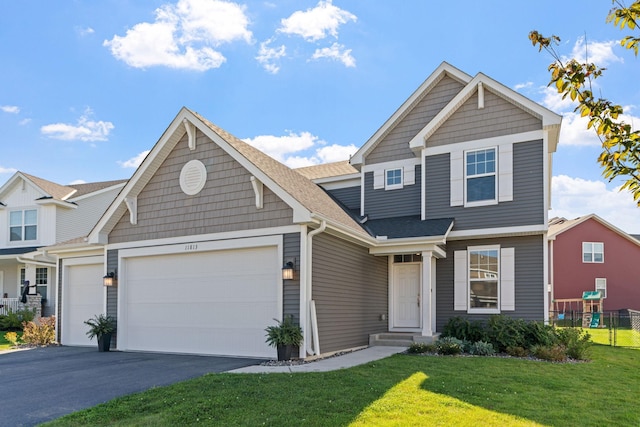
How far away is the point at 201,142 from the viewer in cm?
1228

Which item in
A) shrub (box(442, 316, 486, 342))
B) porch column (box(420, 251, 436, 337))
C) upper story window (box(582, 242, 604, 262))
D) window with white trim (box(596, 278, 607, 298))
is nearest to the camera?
shrub (box(442, 316, 486, 342))

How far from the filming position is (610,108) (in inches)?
109

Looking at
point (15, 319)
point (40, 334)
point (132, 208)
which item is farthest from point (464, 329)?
point (15, 319)

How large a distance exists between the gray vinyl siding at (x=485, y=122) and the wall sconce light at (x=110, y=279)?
973 cm

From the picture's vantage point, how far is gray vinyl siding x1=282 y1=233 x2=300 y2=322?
413 inches

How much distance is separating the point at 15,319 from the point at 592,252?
29.0 metres

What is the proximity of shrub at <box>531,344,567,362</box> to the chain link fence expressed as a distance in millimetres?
4369

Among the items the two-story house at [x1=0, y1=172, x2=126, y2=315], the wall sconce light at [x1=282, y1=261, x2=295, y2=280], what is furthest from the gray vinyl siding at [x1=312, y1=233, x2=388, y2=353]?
the two-story house at [x1=0, y1=172, x2=126, y2=315]

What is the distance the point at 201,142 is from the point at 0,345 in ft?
29.9

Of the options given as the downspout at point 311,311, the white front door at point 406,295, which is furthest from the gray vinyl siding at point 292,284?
the white front door at point 406,295

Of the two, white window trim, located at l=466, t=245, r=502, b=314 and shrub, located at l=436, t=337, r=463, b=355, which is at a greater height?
white window trim, located at l=466, t=245, r=502, b=314

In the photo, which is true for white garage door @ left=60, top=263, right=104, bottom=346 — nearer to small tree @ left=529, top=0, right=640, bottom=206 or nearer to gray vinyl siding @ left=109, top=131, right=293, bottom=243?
gray vinyl siding @ left=109, top=131, right=293, bottom=243

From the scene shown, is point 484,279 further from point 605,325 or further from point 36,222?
point 36,222

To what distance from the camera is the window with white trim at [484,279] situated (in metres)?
13.2
